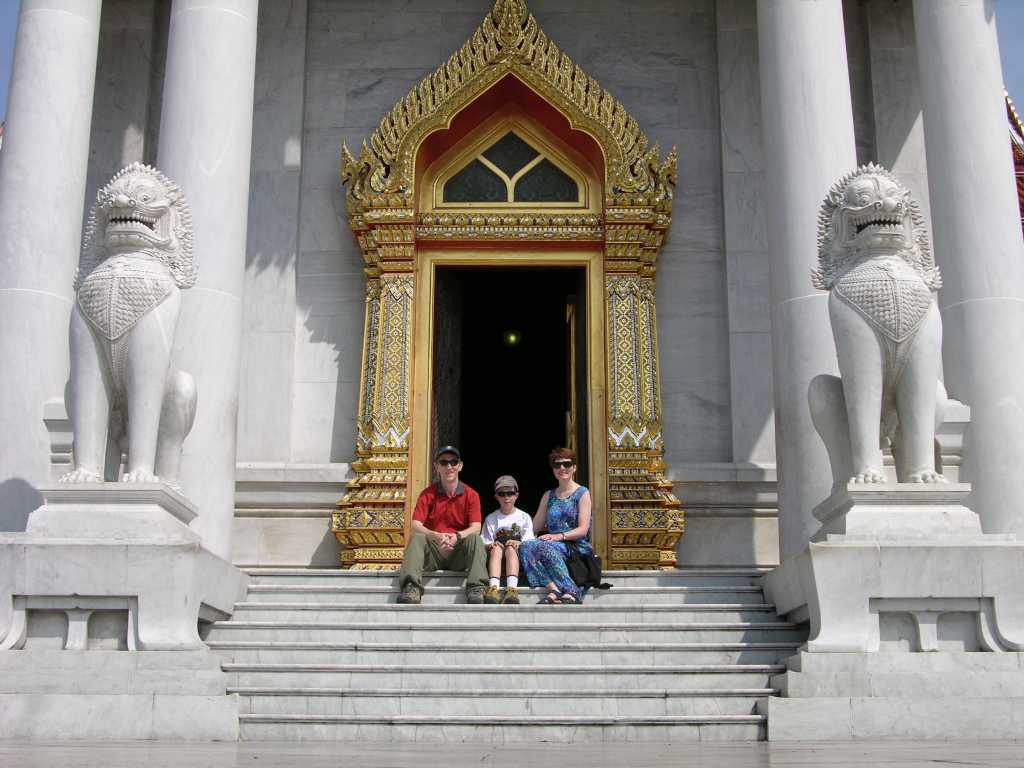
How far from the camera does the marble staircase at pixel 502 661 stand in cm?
720

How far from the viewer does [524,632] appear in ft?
28.1

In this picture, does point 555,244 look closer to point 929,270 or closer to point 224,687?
point 929,270

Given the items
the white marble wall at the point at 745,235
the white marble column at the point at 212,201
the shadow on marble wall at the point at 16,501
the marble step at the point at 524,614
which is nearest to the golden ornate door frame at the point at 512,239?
the white marble wall at the point at 745,235

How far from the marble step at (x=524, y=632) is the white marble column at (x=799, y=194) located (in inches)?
A: 57.0

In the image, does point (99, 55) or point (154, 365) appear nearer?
point (154, 365)

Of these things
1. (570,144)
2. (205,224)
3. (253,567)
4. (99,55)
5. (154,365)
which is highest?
(99,55)

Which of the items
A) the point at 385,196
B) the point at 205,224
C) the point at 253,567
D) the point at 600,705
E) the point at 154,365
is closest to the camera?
the point at 600,705

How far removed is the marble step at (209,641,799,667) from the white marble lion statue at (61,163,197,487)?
4.62ft

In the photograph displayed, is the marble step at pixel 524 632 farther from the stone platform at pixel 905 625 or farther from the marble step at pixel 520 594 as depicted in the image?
the marble step at pixel 520 594

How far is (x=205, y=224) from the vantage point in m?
10.4

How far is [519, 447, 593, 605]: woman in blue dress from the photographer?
930cm

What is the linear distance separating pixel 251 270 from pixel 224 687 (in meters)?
6.95

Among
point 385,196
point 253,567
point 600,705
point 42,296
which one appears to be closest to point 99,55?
point 385,196

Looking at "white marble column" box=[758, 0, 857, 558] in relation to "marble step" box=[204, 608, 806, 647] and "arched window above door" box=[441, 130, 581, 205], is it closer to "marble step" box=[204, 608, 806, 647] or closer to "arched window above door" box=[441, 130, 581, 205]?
"marble step" box=[204, 608, 806, 647]
